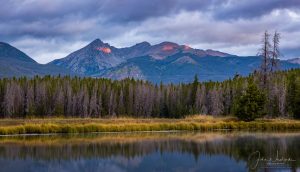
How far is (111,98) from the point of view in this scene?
12988 centimetres

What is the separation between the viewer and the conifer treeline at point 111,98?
11994cm

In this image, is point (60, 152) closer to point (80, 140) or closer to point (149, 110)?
point (80, 140)

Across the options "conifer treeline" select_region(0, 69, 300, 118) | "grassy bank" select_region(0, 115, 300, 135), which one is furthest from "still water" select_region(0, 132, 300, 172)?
"conifer treeline" select_region(0, 69, 300, 118)

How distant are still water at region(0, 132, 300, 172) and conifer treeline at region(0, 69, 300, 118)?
69061 mm

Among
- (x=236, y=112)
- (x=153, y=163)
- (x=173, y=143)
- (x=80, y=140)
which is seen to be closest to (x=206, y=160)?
(x=153, y=163)

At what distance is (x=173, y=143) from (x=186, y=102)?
9016 cm

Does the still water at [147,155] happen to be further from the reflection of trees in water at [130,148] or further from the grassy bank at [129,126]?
the grassy bank at [129,126]

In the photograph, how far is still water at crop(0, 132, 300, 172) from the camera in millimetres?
29812

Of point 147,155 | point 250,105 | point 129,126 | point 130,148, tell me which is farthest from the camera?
point 250,105
